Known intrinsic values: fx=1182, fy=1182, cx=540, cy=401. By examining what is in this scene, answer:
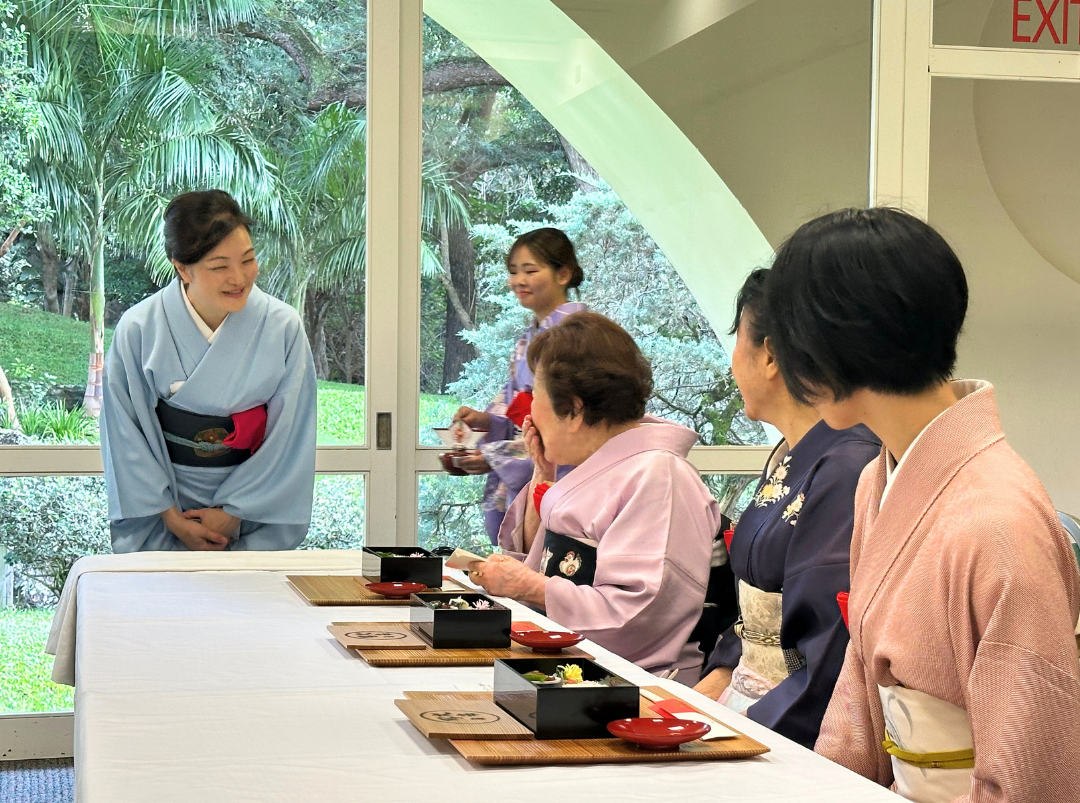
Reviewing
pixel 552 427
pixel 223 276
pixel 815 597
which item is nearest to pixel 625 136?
pixel 223 276

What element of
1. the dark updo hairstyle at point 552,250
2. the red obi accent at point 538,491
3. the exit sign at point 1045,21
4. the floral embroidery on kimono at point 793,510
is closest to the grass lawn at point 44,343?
the dark updo hairstyle at point 552,250

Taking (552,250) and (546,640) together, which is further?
(552,250)

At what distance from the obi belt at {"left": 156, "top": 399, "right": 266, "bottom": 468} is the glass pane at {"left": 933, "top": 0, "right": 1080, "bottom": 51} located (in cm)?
273

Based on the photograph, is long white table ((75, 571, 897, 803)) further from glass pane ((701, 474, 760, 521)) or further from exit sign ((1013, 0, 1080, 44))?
exit sign ((1013, 0, 1080, 44))

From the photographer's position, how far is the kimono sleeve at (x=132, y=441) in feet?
10.3

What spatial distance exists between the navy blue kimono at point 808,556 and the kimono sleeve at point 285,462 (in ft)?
5.80

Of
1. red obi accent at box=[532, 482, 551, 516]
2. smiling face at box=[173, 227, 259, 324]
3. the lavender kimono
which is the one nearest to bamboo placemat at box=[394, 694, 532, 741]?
red obi accent at box=[532, 482, 551, 516]

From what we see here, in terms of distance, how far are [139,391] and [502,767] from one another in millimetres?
2274

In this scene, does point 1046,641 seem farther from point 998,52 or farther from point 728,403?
point 998,52

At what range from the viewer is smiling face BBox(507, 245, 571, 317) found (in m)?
3.54

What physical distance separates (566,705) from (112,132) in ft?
9.84

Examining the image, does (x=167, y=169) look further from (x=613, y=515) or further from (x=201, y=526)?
(x=613, y=515)

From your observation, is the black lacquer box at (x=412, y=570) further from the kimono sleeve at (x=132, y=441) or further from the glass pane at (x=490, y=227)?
the glass pane at (x=490, y=227)

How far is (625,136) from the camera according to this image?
4.02 meters
